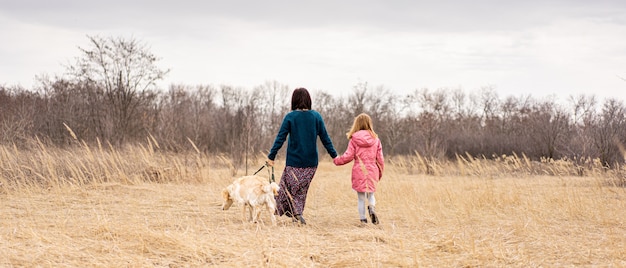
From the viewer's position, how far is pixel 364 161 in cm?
755

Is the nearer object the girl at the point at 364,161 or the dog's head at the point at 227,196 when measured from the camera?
the girl at the point at 364,161

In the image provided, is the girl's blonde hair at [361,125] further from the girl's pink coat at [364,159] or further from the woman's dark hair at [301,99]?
the woman's dark hair at [301,99]

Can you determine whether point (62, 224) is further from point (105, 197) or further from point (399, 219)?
point (399, 219)

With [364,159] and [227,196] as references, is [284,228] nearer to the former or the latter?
[227,196]

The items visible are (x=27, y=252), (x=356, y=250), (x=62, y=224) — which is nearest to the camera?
(x=27, y=252)

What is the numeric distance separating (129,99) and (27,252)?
16.2 meters

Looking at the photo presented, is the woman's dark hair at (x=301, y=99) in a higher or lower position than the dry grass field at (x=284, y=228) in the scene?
higher

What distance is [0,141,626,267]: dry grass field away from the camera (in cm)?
525

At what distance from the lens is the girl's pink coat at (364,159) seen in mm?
7434

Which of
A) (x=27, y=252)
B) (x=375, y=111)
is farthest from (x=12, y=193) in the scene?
(x=375, y=111)

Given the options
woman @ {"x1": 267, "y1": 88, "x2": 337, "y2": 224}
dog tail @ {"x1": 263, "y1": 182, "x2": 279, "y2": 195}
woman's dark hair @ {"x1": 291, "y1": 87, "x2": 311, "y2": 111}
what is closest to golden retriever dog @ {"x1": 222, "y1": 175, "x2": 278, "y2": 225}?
dog tail @ {"x1": 263, "y1": 182, "x2": 279, "y2": 195}

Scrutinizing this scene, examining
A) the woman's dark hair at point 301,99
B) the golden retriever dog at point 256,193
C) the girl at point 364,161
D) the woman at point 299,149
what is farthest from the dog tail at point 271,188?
the woman's dark hair at point 301,99

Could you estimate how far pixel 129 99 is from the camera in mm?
20781

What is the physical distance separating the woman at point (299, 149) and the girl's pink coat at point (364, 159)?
32 cm
